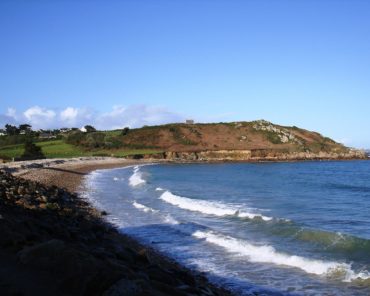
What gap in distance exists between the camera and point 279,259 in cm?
1509

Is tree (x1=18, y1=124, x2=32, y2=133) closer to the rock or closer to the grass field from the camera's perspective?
the grass field

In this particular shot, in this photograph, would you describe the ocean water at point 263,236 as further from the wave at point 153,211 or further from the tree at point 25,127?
the tree at point 25,127

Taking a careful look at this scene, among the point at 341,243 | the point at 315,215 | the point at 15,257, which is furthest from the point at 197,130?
the point at 15,257

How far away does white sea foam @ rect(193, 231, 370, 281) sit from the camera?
13344 millimetres

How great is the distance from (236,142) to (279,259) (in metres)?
105

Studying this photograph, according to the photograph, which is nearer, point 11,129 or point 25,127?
point 11,129

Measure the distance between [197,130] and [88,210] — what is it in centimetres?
10304

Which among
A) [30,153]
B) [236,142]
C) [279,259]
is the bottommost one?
[279,259]

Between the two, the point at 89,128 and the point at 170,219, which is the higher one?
the point at 89,128

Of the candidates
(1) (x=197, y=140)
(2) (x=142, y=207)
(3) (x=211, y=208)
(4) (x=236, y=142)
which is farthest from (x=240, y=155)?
(3) (x=211, y=208)

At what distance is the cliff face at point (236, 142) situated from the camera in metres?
110

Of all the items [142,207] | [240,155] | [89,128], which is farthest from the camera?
[89,128]

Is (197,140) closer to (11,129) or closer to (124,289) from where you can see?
(11,129)

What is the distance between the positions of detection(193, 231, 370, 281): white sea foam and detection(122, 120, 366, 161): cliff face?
86.7m
